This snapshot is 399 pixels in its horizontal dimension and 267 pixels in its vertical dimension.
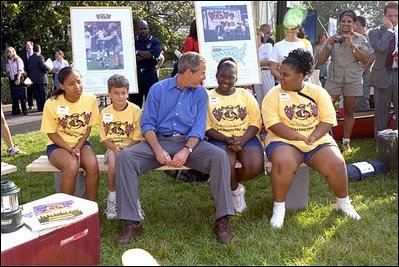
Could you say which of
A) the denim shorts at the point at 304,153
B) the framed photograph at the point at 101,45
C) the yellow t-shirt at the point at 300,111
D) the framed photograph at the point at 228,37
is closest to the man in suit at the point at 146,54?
the framed photograph at the point at 101,45

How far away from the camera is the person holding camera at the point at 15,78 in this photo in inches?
353

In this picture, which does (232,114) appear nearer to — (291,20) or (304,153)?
(304,153)

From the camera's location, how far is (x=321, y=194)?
406cm

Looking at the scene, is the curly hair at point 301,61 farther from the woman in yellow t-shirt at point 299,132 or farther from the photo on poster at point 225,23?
the photo on poster at point 225,23

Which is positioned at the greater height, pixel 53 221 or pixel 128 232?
pixel 53 221

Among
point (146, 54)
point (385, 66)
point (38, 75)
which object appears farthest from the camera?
point (38, 75)

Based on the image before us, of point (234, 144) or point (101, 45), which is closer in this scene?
point (234, 144)

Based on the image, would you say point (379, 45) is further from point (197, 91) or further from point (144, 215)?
point (144, 215)

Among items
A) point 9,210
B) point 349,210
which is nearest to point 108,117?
point 9,210

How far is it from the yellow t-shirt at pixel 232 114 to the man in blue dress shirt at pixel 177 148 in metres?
0.18

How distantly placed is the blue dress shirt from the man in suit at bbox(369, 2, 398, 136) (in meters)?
2.33

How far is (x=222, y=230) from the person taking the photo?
124 inches

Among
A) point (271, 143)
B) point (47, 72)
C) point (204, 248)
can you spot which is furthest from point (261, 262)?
point (47, 72)

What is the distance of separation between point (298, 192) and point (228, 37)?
1.75 m
